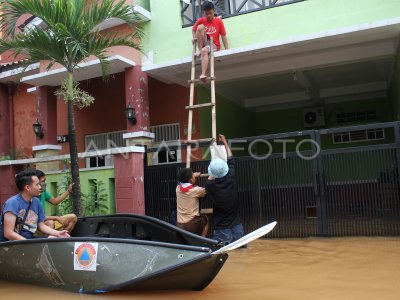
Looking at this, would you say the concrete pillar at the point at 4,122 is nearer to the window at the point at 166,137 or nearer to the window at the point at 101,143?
the window at the point at 101,143

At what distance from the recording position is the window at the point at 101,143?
36.8 ft

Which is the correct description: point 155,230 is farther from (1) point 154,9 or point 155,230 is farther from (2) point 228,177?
(1) point 154,9

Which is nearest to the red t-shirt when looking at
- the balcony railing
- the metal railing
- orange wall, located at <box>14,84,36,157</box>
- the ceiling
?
the ceiling

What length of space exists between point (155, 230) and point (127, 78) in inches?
194

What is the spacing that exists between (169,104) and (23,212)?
6.11 m

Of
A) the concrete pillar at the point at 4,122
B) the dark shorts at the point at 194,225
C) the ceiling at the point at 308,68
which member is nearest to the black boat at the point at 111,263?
the dark shorts at the point at 194,225

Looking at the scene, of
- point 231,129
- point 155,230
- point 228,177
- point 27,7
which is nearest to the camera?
point 155,230

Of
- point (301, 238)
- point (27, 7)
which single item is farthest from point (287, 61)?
point (27, 7)

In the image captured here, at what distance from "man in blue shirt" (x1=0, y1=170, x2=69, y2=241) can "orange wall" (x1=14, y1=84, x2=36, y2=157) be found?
24.2 feet

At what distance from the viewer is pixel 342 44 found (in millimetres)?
7992

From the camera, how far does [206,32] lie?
26.8ft

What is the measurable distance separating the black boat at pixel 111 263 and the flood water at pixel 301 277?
0.40 feet

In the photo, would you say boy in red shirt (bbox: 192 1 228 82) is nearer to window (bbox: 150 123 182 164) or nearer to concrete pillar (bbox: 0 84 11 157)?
window (bbox: 150 123 182 164)

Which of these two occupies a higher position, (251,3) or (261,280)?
(251,3)
